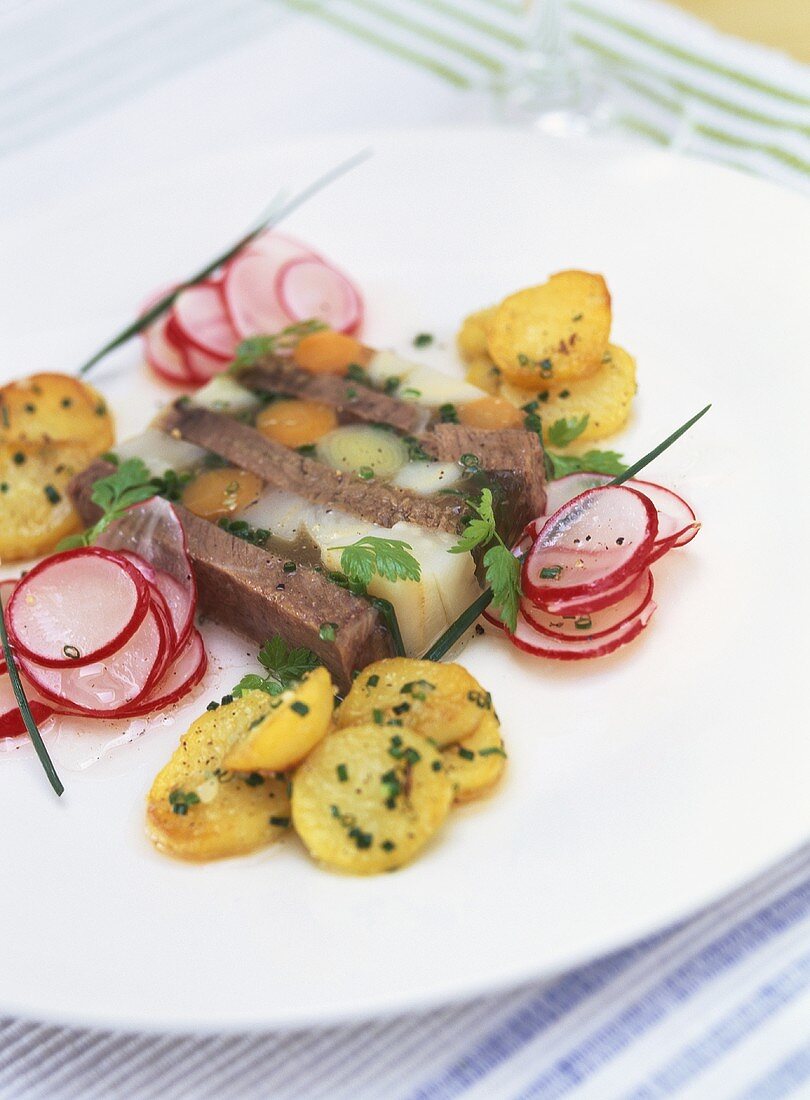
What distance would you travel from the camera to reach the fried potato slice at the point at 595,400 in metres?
4.83

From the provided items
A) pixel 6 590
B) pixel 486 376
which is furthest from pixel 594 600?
pixel 6 590

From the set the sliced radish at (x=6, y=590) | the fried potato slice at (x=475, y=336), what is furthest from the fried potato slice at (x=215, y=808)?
the fried potato slice at (x=475, y=336)

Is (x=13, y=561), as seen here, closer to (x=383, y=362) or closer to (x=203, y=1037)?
(x=383, y=362)

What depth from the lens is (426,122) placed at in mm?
7102

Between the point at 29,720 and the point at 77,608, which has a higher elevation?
the point at 77,608

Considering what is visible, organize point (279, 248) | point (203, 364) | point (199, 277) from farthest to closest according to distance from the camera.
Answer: point (279, 248) → point (203, 364) → point (199, 277)

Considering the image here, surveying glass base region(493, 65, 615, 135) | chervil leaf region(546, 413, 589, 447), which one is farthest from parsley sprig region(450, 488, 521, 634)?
glass base region(493, 65, 615, 135)

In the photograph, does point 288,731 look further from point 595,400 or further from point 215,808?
point 595,400

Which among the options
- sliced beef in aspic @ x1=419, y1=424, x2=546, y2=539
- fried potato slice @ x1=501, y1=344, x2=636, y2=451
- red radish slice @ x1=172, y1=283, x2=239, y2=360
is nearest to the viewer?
sliced beef in aspic @ x1=419, y1=424, x2=546, y2=539

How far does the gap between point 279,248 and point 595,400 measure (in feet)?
6.23

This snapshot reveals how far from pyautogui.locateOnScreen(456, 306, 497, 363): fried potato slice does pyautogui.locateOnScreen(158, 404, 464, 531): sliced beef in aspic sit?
3.56 feet

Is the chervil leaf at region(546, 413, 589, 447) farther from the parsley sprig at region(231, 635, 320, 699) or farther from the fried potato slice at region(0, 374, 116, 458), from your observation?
the fried potato slice at region(0, 374, 116, 458)

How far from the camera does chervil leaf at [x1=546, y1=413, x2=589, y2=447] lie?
4.75 metres

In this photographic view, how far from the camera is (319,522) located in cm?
436
